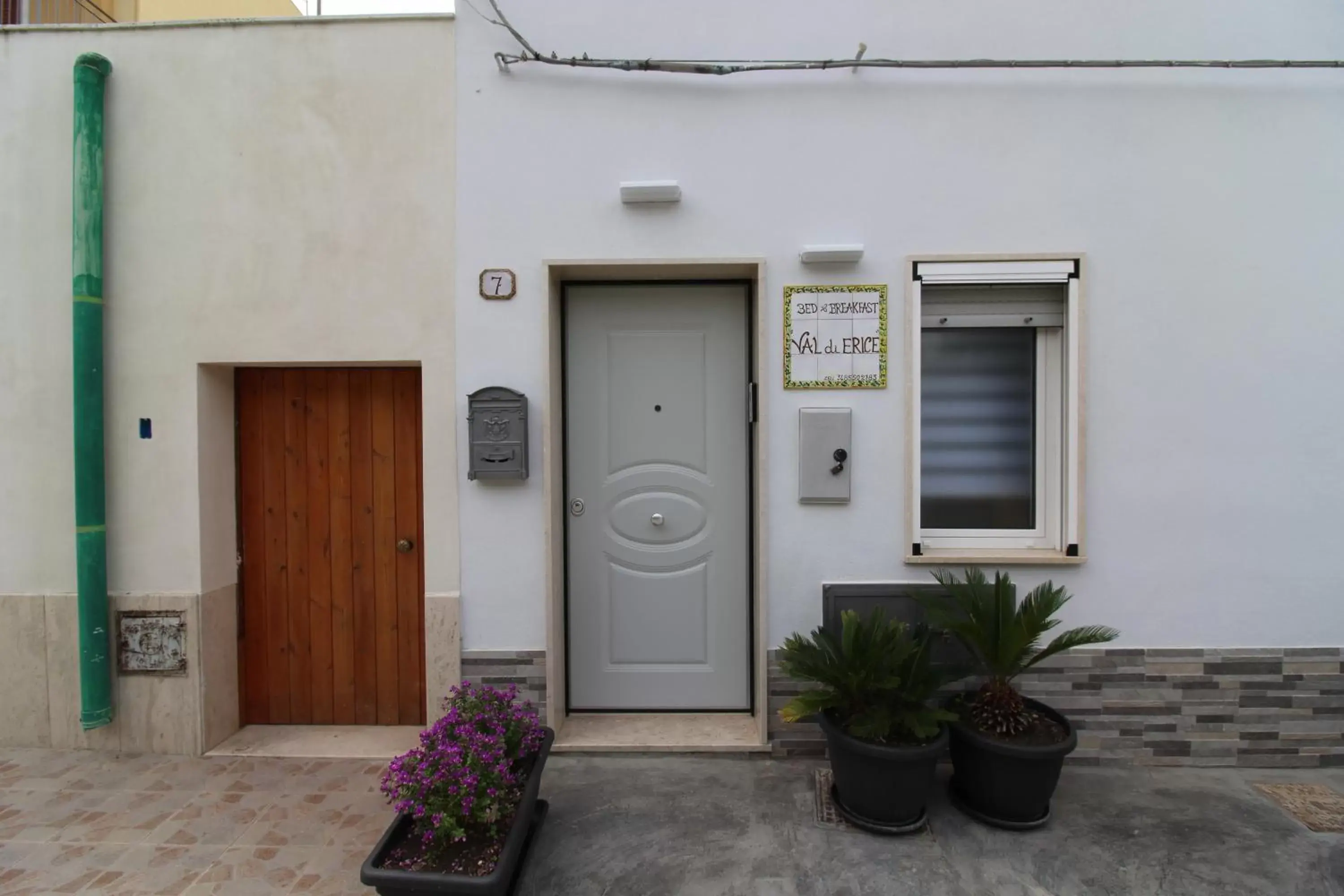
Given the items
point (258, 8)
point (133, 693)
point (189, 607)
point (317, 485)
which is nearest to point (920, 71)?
point (317, 485)

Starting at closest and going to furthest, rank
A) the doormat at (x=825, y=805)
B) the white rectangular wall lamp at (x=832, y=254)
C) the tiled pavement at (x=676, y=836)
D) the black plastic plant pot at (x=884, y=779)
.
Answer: the tiled pavement at (x=676, y=836), the black plastic plant pot at (x=884, y=779), the doormat at (x=825, y=805), the white rectangular wall lamp at (x=832, y=254)

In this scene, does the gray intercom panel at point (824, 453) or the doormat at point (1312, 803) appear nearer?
the doormat at point (1312, 803)

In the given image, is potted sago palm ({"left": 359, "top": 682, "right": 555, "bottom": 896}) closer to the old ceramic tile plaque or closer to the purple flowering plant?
the purple flowering plant

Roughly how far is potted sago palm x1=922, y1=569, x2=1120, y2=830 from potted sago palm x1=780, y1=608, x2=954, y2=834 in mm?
183

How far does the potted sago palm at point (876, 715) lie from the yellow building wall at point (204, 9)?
21.8ft

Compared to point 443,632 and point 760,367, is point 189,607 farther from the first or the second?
point 760,367

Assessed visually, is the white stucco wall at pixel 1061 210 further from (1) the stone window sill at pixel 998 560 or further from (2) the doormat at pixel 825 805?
(2) the doormat at pixel 825 805

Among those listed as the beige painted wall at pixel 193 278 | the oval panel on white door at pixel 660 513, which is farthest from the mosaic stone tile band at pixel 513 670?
the oval panel on white door at pixel 660 513

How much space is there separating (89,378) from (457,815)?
2.86m

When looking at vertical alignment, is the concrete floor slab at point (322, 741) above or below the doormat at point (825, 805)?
above

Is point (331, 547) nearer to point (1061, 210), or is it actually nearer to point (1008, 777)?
point (1008, 777)

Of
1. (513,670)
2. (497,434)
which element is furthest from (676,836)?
(497,434)

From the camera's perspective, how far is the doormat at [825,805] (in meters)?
2.67

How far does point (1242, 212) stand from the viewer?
3092 mm
